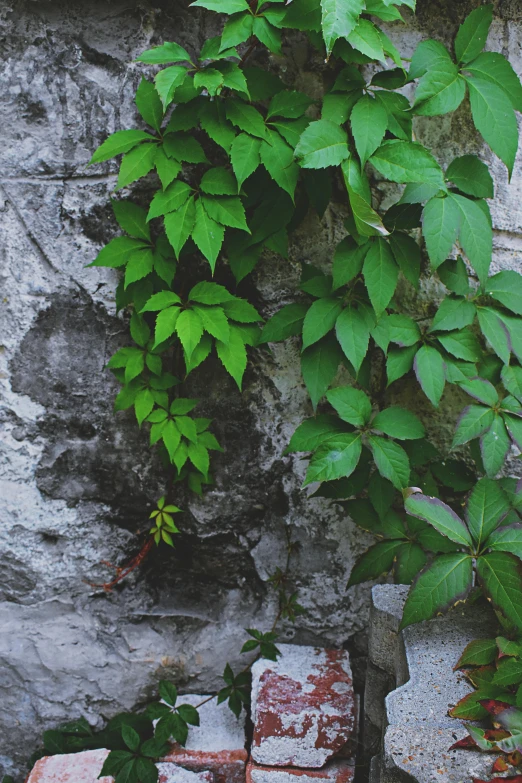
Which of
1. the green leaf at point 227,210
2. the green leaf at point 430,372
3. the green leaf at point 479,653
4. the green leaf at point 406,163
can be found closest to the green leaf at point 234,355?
the green leaf at point 227,210

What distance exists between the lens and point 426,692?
117 centimetres

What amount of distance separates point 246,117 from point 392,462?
81 centimetres

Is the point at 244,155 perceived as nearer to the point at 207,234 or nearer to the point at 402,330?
the point at 207,234

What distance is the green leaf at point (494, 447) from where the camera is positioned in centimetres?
134

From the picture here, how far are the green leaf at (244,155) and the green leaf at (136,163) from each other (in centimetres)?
19

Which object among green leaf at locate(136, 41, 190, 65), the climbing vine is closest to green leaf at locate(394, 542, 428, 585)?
the climbing vine

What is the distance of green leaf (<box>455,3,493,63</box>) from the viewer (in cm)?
138

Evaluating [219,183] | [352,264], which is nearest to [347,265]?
[352,264]

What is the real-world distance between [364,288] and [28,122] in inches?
36.2

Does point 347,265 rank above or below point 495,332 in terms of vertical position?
above

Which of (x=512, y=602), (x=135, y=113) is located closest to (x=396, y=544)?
(x=512, y=602)

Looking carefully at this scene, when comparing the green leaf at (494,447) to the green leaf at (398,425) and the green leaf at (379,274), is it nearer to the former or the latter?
the green leaf at (398,425)

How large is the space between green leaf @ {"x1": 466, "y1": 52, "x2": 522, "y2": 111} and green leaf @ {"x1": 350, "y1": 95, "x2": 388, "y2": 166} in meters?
0.25

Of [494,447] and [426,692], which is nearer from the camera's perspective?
[426,692]
